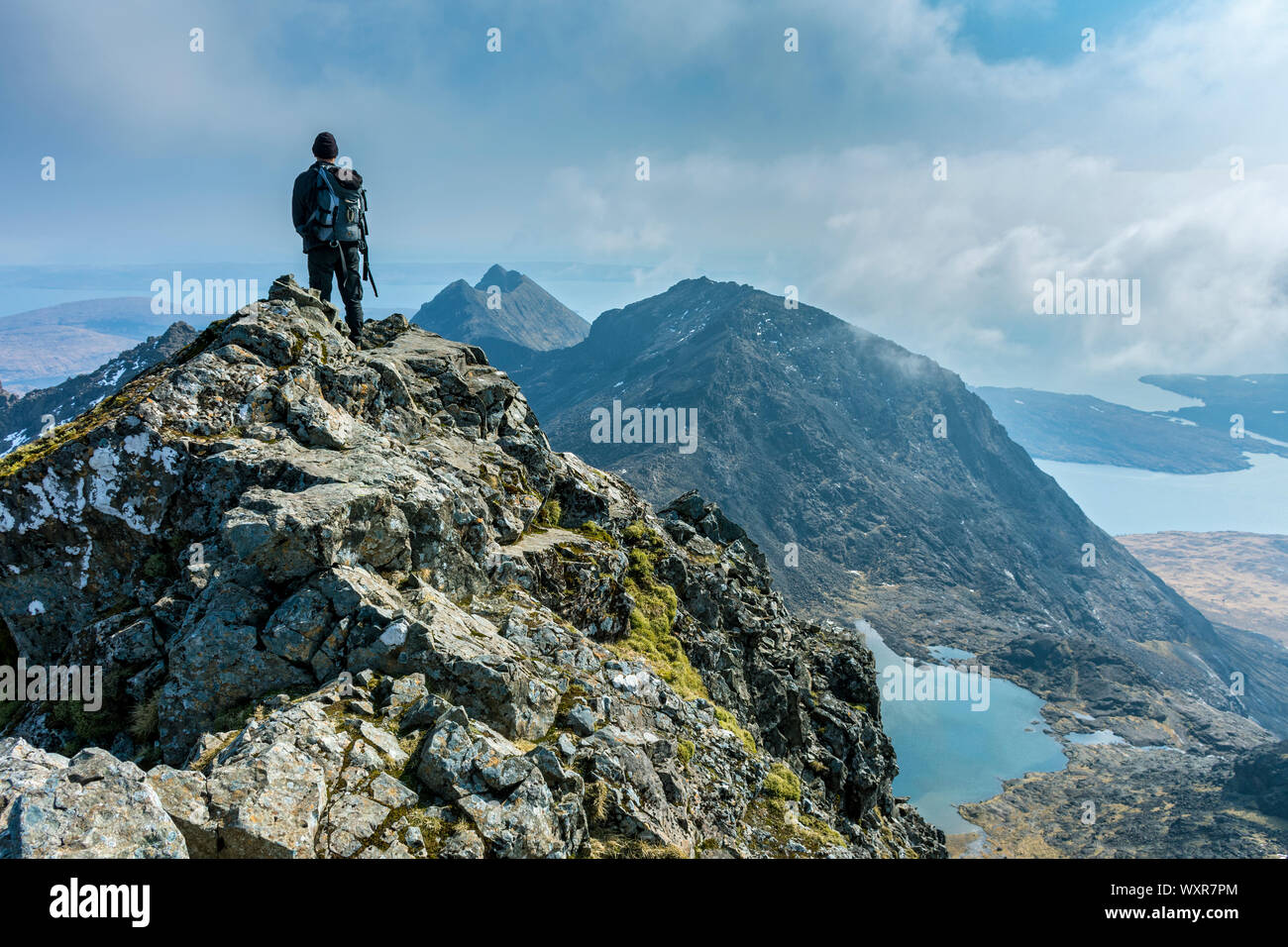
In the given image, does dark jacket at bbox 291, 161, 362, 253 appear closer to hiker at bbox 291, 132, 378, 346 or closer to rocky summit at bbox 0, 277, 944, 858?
hiker at bbox 291, 132, 378, 346

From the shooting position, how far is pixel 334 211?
22422 millimetres

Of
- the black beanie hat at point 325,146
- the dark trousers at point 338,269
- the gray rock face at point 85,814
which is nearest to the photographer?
the gray rock face at point 85,814

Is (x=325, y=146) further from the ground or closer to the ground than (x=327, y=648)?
further from the ground

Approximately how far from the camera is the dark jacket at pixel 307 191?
71.3 feet

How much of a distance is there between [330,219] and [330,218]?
4 centimetres

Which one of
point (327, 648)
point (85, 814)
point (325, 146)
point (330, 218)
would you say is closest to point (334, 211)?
point (330, 218)

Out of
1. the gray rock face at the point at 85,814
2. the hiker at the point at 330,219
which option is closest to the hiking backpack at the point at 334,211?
the hiker at the point at 330,219

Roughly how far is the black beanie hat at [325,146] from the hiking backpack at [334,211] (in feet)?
1.68

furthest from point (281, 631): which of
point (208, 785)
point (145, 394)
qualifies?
point (145, 394)

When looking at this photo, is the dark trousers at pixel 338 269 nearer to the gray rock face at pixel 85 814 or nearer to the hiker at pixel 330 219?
the hiker at pixel 330 219

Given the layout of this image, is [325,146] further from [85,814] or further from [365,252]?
[85,814]
